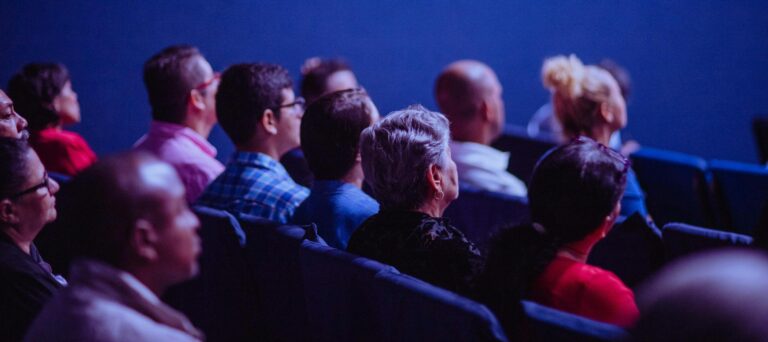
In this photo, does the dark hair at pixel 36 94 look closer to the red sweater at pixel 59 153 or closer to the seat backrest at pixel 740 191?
the red sweater at pixel 59 153

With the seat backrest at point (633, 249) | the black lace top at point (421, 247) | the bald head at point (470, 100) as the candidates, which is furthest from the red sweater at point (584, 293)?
the bald head at point (470, 100)

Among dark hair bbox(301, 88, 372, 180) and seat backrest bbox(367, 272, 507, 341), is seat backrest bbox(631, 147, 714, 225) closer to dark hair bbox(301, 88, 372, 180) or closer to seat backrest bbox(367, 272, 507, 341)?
dark hair bbox(301, 88, 372, 180)

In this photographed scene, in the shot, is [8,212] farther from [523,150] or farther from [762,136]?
[762,136]

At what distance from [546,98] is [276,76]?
14.1ft

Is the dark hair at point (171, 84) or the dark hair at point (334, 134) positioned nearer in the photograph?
the dark hair at point (334, 134)

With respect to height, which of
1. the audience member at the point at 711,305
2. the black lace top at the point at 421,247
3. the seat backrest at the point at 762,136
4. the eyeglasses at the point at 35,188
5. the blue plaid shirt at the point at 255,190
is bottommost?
the seat backrest at the point at 762,136

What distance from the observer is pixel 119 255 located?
5.17 feet

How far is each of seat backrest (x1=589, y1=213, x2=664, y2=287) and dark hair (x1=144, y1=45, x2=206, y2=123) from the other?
1.98 m

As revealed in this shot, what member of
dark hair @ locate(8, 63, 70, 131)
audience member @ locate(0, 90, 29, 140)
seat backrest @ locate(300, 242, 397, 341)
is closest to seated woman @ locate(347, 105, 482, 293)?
seat backrest @ locate(300, 242, 397, 341)

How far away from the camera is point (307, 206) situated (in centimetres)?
288

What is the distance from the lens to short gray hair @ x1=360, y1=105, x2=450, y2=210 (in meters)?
2.51

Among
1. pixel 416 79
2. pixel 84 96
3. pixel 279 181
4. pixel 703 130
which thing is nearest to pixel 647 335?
pixel 279 181

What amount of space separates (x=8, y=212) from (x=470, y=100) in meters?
2.47

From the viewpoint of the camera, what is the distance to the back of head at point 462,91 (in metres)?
4.24
